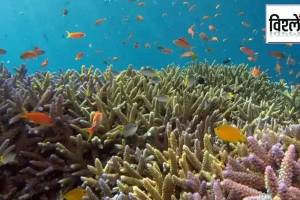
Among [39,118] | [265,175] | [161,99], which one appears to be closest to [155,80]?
[161,99]

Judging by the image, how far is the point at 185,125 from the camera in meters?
4.49

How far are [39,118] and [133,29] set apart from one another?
84.4 meters

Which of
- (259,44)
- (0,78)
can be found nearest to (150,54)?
(259,44)

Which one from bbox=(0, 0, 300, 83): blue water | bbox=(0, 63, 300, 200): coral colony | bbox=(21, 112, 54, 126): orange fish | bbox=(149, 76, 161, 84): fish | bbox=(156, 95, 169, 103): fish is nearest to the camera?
bbox=(0, 63, 300, 200): coral colony

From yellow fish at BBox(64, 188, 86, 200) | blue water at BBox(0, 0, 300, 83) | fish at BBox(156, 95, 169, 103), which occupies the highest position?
blue water at BBox(0, 0, 300, 83)

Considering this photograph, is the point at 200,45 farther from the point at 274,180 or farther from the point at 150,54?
the point at 274,180

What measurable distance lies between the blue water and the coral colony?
46.1 metres

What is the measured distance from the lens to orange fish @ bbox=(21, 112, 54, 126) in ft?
13.2

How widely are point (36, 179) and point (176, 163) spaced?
171cm

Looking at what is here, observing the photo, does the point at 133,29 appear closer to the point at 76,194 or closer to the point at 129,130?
the point at 129,130

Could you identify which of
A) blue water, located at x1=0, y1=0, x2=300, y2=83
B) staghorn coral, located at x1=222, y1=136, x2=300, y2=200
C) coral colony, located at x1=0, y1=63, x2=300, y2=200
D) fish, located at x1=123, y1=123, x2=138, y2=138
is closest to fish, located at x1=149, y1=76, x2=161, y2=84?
coral colony, located at x1=0, y1=63, x2=300, y2=200

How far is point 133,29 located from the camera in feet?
285

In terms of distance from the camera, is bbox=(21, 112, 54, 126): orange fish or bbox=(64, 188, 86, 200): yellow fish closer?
bbox=(64, 188, 86, 200): yellow fish

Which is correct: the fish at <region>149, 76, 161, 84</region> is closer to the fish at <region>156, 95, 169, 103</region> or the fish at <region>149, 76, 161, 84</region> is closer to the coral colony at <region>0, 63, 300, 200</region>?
the coral colony at <region>0, 63, 300, 200</region>
